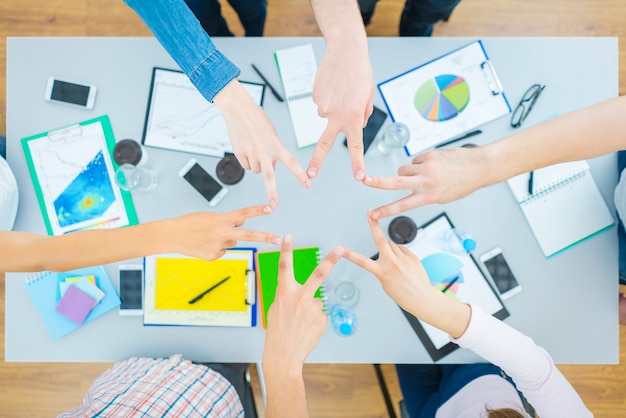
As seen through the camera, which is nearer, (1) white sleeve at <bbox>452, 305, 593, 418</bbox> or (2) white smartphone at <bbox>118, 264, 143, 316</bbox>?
(1) white sleeve at <bbox>452, 305, 593, 418</bbox>

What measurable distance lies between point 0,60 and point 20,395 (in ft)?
4.90

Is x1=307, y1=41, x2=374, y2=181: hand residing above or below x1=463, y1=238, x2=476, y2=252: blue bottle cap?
above

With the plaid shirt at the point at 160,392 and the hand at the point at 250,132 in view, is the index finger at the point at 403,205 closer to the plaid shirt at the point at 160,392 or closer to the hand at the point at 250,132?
the hand at the point at 250,132

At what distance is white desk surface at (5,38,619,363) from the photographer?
123 centimetres

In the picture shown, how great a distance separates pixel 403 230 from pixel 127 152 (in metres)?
Answer: 0.78

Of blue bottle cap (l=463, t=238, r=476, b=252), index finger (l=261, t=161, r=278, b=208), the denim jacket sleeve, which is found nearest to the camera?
the denim jacket sleeve

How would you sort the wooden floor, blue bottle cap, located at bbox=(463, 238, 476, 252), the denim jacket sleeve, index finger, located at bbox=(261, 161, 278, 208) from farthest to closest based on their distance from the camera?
the wooden floor → blue bottle cap, located at bbox=(463, 238, 476, 252) → index finger, located at bbox=(261, 161, 278, 208) → the denim jacket sleeve

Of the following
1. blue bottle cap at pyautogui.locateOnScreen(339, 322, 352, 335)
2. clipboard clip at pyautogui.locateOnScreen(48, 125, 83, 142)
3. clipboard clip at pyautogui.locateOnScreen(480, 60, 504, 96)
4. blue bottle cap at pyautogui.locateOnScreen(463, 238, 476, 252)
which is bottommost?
blue bottle cap at pyautogui.locateOnScreen(339, 322, 352, 335)

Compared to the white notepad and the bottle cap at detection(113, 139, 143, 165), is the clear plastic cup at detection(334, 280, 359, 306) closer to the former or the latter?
the white notepad

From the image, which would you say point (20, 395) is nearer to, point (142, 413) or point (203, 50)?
point (142, 413)

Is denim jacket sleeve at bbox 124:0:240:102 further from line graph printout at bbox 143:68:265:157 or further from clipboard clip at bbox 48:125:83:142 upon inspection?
clipboard clip at bbox 48:125:83:142

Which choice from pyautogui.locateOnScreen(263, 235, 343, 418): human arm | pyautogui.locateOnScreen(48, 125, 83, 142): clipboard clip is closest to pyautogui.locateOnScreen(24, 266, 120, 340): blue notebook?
pyautogui.locateOnScreen(48, 125, 83, 142): clipboard clip

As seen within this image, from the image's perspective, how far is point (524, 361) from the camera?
1095mm

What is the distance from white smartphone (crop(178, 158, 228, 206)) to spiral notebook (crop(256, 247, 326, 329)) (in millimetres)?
197
